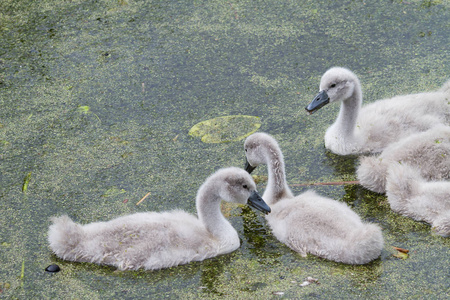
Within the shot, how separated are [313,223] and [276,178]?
0.47 meters

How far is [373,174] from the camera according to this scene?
12.9ft

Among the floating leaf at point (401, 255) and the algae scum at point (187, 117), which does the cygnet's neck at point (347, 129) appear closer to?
the algae scum at point (187, 117)

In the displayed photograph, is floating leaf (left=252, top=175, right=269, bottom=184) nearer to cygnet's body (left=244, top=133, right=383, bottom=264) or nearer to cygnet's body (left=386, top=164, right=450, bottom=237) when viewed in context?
cygnet's body (left=244, top=133, right=383, bottom=264)

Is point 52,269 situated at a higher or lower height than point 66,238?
lower

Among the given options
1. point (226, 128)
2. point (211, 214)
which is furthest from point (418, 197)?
point (226, 128)

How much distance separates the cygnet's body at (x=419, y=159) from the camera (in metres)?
3.88

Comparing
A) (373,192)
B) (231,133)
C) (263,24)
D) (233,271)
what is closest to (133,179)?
(231,133)

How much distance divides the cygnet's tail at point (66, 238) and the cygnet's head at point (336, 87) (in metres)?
1.89

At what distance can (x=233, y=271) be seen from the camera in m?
3.46

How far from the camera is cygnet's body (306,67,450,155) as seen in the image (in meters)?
4.44

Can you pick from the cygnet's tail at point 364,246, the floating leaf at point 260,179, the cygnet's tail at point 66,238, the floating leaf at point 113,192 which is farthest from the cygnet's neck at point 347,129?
the cygnet's tail at point 66,238

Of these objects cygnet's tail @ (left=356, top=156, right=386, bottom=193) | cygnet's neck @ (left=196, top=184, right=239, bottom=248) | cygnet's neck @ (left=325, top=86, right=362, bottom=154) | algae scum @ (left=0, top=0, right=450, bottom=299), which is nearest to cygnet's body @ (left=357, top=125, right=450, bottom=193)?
cygnet's tail @ (left=356, top=156, right=386, bottom=193)

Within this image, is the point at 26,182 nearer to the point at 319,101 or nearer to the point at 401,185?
the point at 319,101

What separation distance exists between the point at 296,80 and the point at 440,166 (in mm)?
1733
